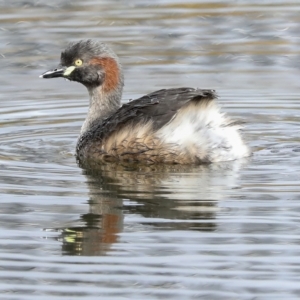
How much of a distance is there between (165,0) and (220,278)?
33.1 ft

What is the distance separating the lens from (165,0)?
1620 centimetres

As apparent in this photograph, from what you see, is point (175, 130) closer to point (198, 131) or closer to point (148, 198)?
point (198, 131)

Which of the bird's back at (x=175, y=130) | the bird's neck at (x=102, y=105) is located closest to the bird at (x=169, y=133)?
the bird's back at (x=175, y=130)

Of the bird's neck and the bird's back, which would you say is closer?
the bird's back

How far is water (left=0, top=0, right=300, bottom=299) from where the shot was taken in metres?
6.64

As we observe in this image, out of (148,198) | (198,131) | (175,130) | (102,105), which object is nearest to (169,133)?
(175,130)

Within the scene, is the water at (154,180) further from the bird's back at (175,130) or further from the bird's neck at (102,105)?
the bird's neck at (102,105)

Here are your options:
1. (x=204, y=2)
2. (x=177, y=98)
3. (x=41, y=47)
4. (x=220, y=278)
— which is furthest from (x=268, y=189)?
(x=204, y=2)

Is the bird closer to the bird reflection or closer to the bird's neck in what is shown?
the bird reflection

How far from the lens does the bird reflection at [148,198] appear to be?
7.48m

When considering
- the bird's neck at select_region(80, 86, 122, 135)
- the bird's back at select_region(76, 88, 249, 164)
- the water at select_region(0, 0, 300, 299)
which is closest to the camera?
the water at select_region(0, 0, 300, 299)

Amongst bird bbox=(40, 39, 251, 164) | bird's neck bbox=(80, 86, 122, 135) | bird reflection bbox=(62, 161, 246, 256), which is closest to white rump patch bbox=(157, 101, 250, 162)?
bird bbox=(40, 39, 251, 164)

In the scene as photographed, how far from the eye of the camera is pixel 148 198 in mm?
8312

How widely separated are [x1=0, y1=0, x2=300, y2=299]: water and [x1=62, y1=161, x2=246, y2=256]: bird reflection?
14 millimetres
